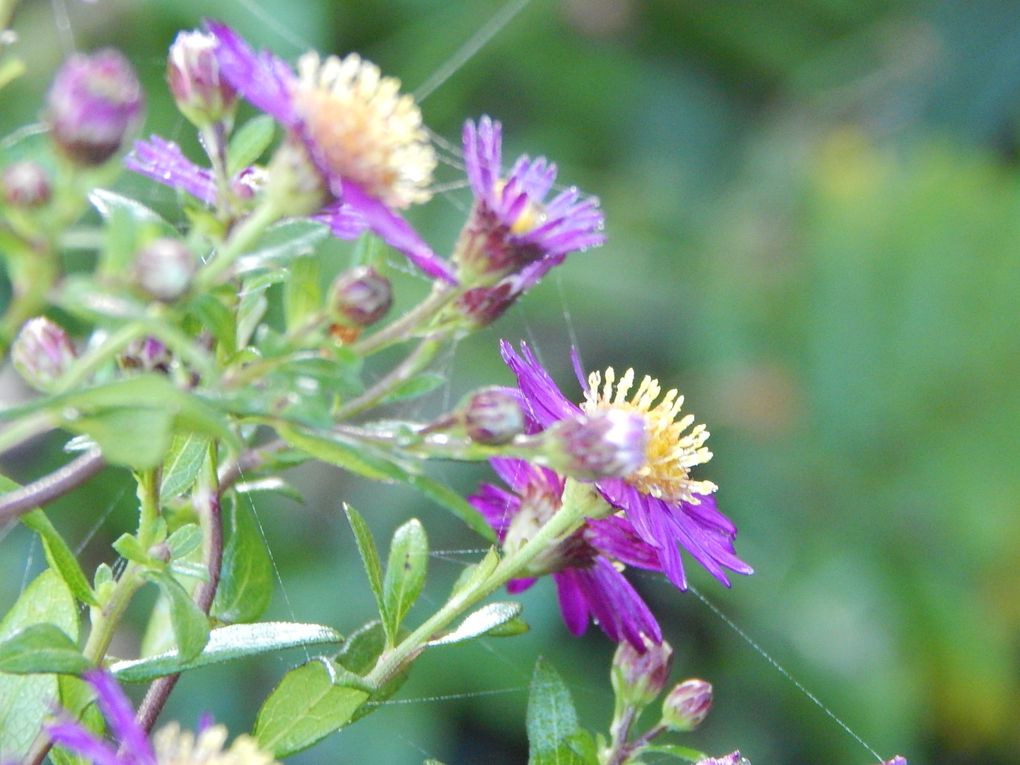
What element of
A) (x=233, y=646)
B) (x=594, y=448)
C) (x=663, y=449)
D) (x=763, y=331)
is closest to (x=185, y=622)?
(x=233, y=646)

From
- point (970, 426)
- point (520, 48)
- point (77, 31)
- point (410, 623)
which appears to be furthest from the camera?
point (520, 48)

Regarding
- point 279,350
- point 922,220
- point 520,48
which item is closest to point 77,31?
point 520,48

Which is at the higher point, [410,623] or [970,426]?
[970,426]

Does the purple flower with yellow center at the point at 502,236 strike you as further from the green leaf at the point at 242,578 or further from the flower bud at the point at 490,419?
the green leaf at the point at 242,578

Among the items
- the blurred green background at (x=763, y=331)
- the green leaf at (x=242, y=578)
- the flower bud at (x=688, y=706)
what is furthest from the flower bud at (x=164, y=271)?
the blurred green background at (x=763, y=331)

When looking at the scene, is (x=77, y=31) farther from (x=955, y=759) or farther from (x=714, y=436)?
(x=955, y=759)

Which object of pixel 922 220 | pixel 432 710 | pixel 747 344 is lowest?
pixel 432 710

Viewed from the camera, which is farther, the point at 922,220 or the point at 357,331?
the point at 922,220

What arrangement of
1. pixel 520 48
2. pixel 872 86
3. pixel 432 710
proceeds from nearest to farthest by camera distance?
1. pixel 432 710
2. pixel 520 48
3. pixel 872 86
